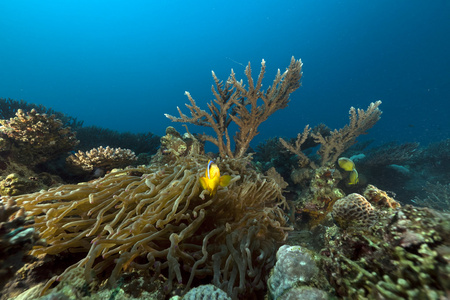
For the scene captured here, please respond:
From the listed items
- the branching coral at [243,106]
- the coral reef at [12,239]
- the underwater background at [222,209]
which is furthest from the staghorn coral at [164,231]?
the branching coral at [243,106]

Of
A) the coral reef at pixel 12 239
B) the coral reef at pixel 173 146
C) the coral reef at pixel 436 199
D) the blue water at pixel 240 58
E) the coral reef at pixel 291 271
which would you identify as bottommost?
the coral reef at pixel 291 271

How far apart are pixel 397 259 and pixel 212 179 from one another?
4.97 feet

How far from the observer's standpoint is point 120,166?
4.69 meters

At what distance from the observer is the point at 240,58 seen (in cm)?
10281

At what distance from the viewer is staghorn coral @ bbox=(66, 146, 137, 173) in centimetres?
433

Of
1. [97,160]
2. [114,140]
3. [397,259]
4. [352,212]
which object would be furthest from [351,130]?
[114,140]

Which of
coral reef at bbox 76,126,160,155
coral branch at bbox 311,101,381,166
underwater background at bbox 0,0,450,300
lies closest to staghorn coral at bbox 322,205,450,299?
underwater background at bbox 0,0,450,300

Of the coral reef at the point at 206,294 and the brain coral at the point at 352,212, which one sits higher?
the brain coral at the point at 352,212

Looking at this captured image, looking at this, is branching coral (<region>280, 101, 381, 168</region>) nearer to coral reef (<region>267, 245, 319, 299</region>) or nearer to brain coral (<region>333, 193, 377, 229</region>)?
brain coral (<region>333, 193, 377, 229</region>)

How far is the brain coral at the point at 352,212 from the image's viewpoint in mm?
2422

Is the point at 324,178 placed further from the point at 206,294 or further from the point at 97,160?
the point at 97,160

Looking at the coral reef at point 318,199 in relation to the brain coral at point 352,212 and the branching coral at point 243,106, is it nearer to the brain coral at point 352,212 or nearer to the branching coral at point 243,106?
the brain coral at point 352,212

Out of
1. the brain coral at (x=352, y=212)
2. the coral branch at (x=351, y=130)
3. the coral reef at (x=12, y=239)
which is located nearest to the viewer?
the coral reef at (x=12, y=239)

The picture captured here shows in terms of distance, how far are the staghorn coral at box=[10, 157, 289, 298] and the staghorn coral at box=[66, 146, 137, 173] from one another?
90.3 inches
